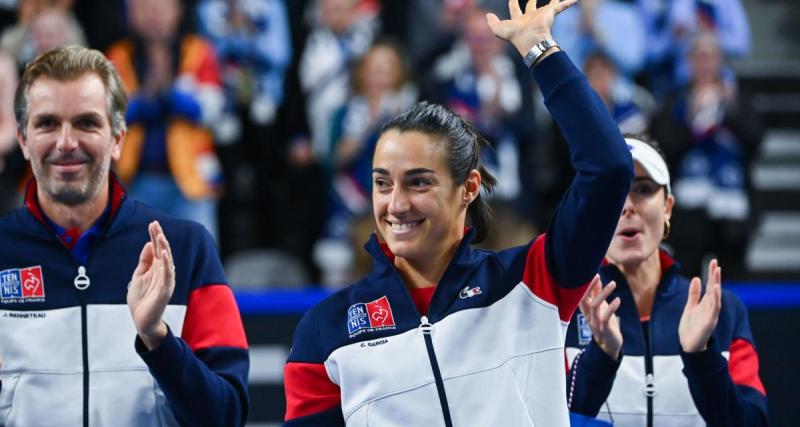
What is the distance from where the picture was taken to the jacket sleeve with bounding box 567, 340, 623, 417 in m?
3.90

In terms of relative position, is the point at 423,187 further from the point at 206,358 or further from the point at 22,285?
the point at 22,285

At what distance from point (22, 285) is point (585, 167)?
5.57 feet

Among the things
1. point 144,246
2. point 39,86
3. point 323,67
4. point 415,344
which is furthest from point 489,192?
point 323,67

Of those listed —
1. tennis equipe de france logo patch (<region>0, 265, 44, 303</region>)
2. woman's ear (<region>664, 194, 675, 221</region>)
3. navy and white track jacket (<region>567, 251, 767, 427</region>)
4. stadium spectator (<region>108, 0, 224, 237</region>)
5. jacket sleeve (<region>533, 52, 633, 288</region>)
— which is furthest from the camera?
stadium spectator (<region>108, 0, 224, 237</region>)

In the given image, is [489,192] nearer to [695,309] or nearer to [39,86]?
[695,309]

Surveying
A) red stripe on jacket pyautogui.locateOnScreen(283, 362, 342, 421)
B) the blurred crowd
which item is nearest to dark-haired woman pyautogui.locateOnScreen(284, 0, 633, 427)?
red stripe on jacket pyautogui.locateOnScreen(283, 362, 342, 421)

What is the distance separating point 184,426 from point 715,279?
1619mm

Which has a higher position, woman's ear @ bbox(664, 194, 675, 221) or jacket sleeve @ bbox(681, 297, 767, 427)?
woman's ear @ bbox(664, 194, 675, 221)

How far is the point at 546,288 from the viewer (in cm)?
358

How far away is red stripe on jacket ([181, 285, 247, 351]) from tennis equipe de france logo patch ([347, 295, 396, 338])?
0.43m

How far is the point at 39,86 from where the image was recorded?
12.9 ft

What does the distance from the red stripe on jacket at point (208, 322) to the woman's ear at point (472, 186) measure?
2.61 ft

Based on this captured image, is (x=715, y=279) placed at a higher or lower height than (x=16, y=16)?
lower

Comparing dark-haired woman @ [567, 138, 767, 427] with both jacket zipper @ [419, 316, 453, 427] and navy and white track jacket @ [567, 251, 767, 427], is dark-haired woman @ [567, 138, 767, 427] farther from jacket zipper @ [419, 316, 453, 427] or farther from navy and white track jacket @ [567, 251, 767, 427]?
jacket zipper @ [419, 316, 453, 427]
